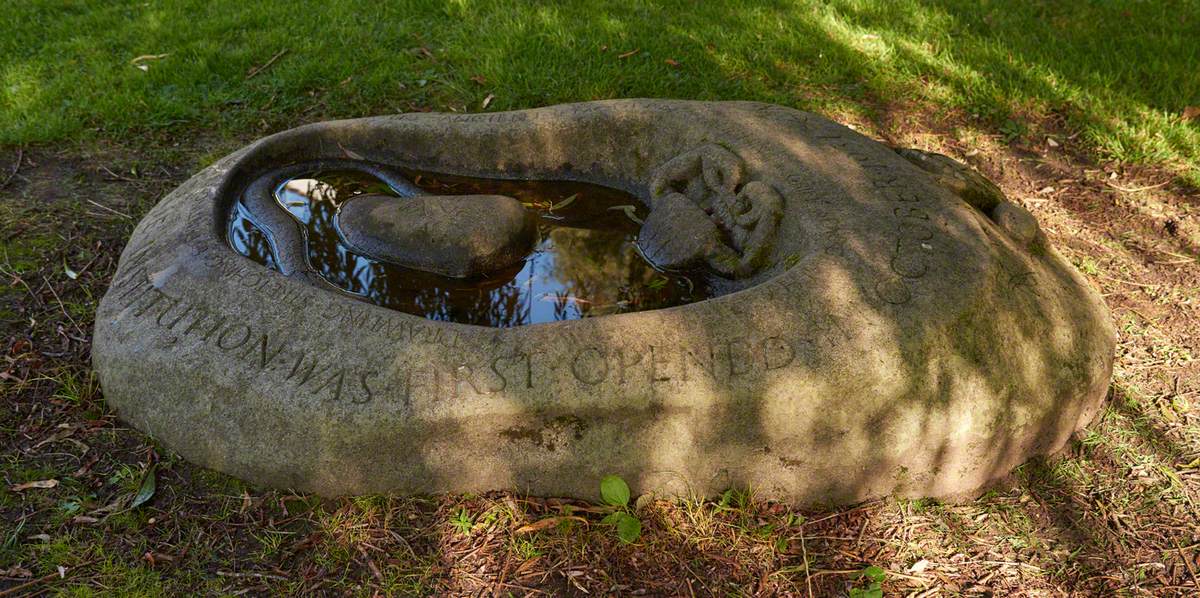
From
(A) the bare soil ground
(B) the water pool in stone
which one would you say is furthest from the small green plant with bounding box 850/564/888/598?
(B) the water pool in stone

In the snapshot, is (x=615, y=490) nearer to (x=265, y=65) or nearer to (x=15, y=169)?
(x=15, y=169)

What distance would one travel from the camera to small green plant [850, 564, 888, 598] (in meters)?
2.41

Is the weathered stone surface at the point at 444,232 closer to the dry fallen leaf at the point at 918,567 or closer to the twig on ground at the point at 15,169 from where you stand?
the dry fallen leaf at the point at 918,567

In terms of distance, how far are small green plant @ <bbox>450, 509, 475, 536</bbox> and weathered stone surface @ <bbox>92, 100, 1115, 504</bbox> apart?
0.10 metres

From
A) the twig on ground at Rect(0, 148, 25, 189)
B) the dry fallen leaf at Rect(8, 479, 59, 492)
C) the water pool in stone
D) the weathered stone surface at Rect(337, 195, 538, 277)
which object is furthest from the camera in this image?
the twig on ground at Rect(0, 148, 25, 189)

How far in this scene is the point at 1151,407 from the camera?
10.1 feet

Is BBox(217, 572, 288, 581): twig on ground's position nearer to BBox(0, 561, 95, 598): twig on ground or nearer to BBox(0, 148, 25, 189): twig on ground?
BBox(0, 561, 95, 598): twig on ground

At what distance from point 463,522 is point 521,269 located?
106 cm

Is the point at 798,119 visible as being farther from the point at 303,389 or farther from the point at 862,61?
the point at 303,389

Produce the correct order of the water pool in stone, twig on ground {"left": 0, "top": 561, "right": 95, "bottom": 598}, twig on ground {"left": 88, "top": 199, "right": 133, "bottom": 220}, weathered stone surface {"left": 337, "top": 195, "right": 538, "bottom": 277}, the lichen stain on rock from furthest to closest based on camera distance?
1. twig on ground {"left": 88, "top": 199, "right": 133, "bottom": 220}
2. weathered stone surface {"left": 337, "top": 195, "right": 538, "bottom": 277}
3. the water pool in stone
4. the lichen stain on rock
5. twig on ground {"left": 0, "top": 561, "right": 95, "bottom": 598}

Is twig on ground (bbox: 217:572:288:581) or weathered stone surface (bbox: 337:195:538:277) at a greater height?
weathered stone surface (bbox: 337:195:538:277)

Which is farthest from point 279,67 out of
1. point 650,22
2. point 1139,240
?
point 1139,240

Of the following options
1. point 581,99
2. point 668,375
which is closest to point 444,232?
point 668,375

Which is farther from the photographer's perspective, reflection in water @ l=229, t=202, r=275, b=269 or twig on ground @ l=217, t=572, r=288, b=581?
reflection in water @ l=229, t=202, r=275, b=269
